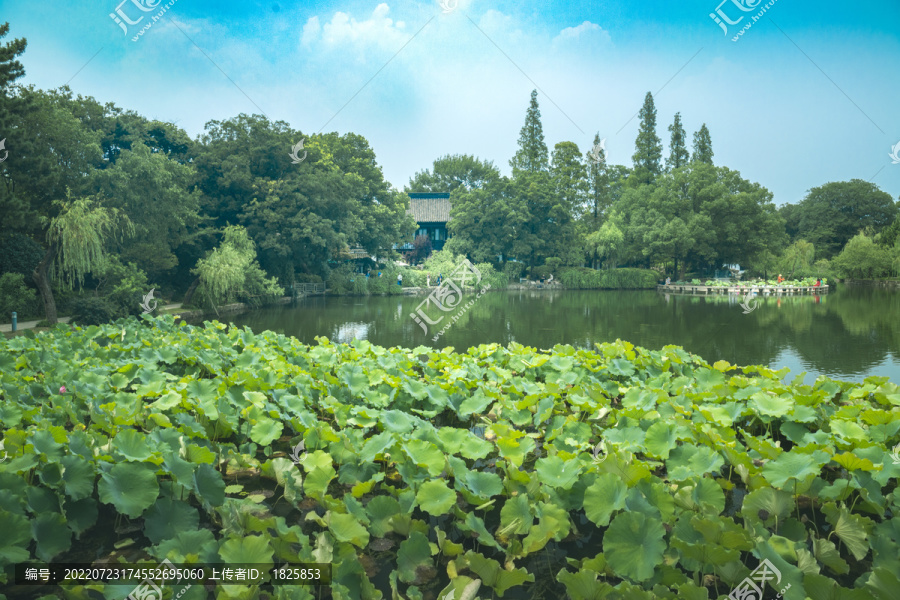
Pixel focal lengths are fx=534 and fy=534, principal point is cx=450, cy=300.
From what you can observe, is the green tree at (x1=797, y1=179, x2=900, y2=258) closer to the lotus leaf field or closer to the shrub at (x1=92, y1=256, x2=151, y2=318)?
the shrub at (x1=92, y1=256, x2=151, y2=318)

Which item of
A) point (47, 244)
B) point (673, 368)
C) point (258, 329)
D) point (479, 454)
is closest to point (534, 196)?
point (258, 329)

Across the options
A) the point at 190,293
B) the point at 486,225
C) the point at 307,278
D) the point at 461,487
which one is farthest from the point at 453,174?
the point at 461,487

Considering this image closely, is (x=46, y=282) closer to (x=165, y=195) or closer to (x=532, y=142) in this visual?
(x=165, y=195)

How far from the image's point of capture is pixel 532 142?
3384 centimetres

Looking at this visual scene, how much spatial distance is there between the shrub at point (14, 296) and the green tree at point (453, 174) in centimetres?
3377

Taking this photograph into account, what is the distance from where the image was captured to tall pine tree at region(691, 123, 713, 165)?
35.2 m

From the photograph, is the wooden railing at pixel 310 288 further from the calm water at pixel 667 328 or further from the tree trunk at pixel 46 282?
the tree trunk at pixel 46 282

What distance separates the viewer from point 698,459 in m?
2.19

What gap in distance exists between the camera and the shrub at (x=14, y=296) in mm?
10547

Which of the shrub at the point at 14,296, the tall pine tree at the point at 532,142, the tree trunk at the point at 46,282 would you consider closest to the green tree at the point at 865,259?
the tall pine tree at the point at 532,142

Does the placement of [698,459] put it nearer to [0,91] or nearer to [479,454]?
[479,454]

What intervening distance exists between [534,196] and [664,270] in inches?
411
